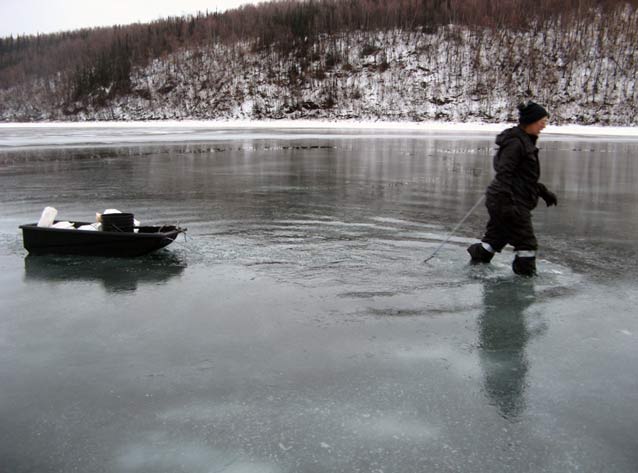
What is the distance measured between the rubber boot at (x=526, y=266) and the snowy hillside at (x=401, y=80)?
52.3 meters

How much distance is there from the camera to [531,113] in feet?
17.7

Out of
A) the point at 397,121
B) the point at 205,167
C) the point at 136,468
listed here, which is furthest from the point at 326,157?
the point at 397,121

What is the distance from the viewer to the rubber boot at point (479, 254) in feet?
19.7

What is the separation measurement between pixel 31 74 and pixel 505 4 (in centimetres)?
7542

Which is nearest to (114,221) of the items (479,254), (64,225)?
(64,225)

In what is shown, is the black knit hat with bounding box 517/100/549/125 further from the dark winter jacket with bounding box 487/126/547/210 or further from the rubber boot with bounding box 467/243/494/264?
the rubber boot with bounding box 467/243/494/264

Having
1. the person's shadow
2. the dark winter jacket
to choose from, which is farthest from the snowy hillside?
the person's shadow

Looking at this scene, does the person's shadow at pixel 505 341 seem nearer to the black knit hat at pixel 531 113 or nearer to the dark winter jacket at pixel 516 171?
the dark winter jacket at pixel 516 171

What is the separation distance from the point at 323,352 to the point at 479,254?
277 centimetres

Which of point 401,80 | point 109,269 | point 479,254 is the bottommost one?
point 109,269

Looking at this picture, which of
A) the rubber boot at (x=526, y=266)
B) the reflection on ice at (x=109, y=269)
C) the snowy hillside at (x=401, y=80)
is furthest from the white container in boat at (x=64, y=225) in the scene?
the snowy hillside at (x=401, y=80)

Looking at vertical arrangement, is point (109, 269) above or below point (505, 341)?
above

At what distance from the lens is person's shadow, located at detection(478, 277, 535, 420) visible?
3.33 meters

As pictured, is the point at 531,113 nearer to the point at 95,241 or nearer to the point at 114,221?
the point at 114,221
